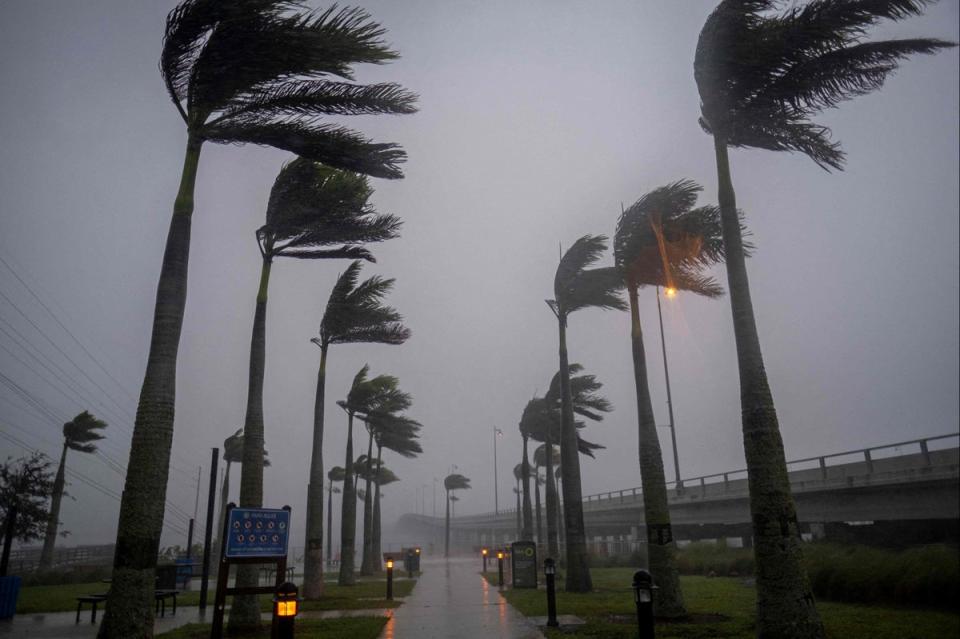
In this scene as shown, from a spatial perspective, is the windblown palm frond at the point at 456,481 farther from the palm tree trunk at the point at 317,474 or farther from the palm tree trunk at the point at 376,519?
the palm tree trunk at the point at 317,474

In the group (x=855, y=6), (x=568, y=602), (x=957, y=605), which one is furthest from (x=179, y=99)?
(x=568, y=602)

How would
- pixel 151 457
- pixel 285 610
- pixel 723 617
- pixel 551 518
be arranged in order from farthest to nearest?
pixel 551 518
pixel 723 617
pixel 151 457
pixel 285 610

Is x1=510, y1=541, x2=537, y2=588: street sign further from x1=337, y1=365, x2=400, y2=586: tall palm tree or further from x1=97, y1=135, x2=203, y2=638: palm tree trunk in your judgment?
x1=97, y1=135, x2=203, y2=638: palm tree trunk

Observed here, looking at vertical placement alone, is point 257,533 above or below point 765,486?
below

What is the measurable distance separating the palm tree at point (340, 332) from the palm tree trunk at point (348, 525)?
4.44 meters

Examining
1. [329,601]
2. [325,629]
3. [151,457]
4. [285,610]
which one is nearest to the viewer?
[285,610]

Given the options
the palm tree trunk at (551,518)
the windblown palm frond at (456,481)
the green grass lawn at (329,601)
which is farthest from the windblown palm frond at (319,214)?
the windblown palm frond at (456,481)

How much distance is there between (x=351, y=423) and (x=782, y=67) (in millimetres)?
21970

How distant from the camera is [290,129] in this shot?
10516mm

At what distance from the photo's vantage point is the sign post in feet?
32.0

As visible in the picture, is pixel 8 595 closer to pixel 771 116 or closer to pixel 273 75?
pixel 273 75

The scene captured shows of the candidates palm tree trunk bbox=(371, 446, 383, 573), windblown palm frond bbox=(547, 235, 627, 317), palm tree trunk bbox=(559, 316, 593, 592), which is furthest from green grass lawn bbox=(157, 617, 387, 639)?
palm tree trunk bbox=(371, 446, 383, 573)

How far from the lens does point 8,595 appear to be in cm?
1469

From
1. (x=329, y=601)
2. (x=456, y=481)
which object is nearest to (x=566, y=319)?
(x=329, y=601)
